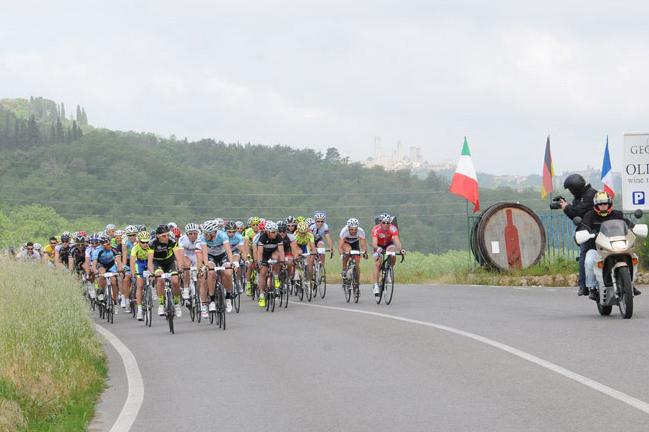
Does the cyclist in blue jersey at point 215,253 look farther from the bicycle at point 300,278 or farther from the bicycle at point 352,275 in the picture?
the bicycle at point 300,278

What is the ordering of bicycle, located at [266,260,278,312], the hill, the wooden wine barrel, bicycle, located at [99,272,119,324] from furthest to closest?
the hill < the wooden wine barrel < bicycle, located at [99,272,119,324] < bicycle, located at [266,260,278,312]

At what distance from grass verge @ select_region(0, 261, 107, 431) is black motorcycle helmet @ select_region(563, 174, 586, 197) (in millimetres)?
7104

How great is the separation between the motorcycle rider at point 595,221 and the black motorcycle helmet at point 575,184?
0.65 metres

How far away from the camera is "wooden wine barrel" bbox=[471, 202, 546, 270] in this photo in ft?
93.2

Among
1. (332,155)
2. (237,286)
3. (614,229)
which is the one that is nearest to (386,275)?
(237,286)

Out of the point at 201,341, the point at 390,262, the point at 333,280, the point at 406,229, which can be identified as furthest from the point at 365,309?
the point at 406,229

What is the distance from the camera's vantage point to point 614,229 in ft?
52.1

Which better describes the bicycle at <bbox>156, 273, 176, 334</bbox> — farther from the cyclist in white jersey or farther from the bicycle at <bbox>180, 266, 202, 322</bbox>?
the bicycle at <bbox>180, 266, 202, 322</bbox>

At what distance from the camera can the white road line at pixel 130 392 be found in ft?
32.5

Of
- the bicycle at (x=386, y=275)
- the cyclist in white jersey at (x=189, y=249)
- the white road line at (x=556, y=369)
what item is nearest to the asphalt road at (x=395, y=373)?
the white road line at (x=556, y=369)

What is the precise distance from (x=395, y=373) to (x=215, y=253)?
10.2 metres

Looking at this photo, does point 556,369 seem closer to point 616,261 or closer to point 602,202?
point 616,261

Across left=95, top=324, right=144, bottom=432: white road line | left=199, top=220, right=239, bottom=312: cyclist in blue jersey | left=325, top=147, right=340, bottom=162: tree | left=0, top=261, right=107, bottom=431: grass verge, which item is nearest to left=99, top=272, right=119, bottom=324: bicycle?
left=199, top=220, right=239, bottom=312: cyclist in blue jersey

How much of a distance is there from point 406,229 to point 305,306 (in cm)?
9410
